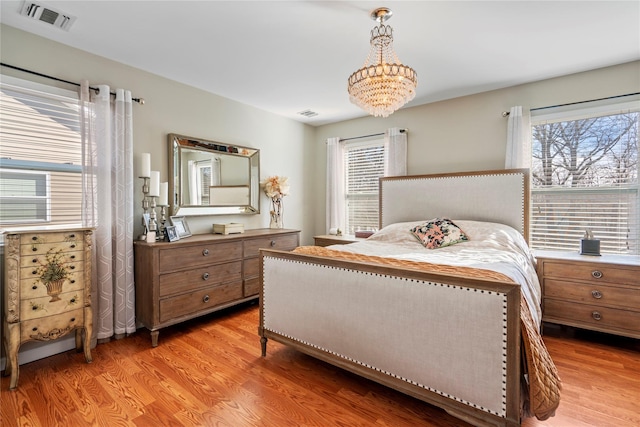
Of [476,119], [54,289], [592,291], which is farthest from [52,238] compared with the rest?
[592,291]

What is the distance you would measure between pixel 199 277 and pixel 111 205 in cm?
97

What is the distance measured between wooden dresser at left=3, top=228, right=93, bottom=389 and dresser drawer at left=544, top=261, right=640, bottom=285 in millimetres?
3862

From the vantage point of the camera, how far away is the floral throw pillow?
2861 millimetres

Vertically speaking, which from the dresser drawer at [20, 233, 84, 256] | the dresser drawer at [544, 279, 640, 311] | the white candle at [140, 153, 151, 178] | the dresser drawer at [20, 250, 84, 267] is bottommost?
the dresser drawer at [544, 279, 640, 311]

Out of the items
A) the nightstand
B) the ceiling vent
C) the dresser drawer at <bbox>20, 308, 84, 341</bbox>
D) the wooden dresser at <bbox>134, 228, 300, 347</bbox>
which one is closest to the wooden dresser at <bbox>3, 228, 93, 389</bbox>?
the dresser drawer at <bbox>20, 308, 84, 341</bbox>

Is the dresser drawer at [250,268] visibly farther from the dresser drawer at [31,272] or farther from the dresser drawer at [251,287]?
the dresser drawer at [31,272]

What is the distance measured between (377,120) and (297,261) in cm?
283

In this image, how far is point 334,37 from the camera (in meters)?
2.35

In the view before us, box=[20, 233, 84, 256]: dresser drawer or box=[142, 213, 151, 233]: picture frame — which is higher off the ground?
box=[142, 213, 151, 233]: picture frame

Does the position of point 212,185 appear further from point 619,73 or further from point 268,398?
point 619,73

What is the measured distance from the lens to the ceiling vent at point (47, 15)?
197 centimetres

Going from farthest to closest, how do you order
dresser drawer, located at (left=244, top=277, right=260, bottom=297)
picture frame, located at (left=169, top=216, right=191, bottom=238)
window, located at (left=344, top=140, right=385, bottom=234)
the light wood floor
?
window, located at (left=344, top=140, right=385, bottom=234) < dresser drawer, located at (left=244, top=277, right=260, bottom=297) < picture frame, located at (left=169, top=216, right=191, bottom=238) < the light wood floor

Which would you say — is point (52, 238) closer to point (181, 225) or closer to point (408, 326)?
point (181, 225)

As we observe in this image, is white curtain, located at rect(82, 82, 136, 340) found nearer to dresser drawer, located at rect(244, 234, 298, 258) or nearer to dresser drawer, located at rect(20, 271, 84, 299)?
dresser drawer, located at rect(20, 271, 84, 299)
